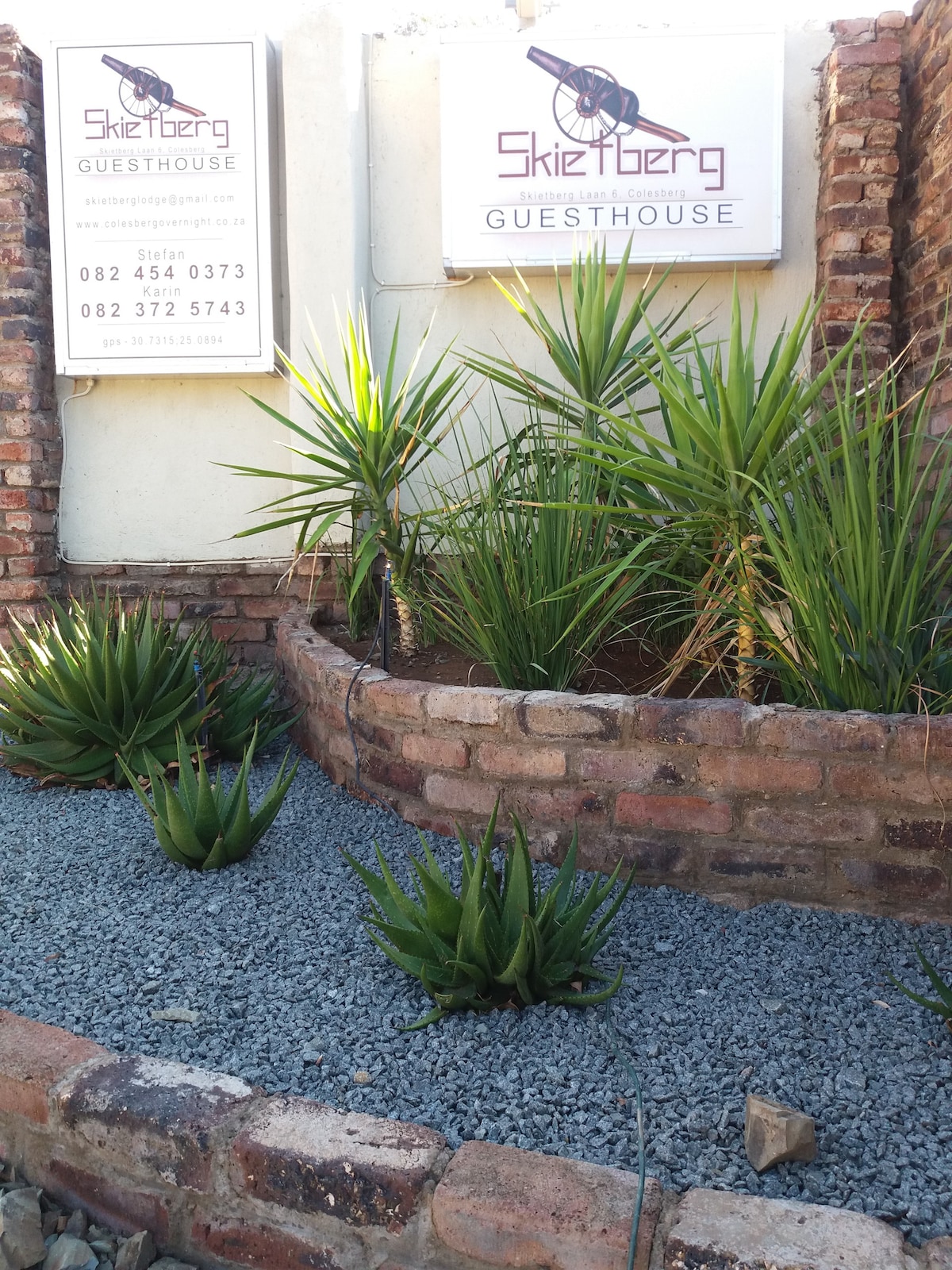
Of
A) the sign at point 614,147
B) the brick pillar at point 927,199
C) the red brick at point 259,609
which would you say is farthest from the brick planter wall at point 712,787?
the sign at point 614,147

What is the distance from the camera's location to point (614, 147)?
370 cm

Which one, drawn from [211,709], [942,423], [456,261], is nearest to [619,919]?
[211,709]

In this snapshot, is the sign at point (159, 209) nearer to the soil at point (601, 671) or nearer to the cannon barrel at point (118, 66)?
the cannon barrel at point (118, 66)

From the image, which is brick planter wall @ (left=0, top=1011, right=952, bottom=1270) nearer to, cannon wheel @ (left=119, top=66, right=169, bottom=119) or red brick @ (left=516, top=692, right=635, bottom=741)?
red brick @ (left=516, top=692, right=635, bottom=741)

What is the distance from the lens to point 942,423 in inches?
120

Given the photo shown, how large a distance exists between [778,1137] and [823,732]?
2.94 feet

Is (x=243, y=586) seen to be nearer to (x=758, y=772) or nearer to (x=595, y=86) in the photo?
(x=595, y=86)

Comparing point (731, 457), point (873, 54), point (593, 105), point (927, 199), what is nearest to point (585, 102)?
point (593, 105)

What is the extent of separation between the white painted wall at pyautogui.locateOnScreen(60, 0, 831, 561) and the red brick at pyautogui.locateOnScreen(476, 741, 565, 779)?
2041 millimetres

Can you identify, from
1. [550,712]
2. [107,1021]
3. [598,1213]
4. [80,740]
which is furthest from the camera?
[80,740]

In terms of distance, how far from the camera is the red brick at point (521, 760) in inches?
85.3

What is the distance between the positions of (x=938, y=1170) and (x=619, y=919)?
A: 2.57 feet

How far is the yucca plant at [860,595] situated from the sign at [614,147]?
181cm

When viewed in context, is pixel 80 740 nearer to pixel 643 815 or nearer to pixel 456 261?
pixel 643 815
